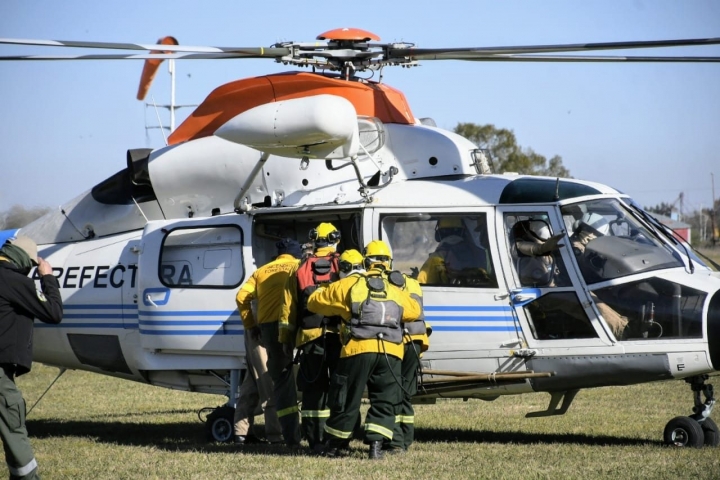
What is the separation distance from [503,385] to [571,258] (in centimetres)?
124

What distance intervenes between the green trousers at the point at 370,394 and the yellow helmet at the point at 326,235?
1.27 meters

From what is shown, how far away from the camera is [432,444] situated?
8844mm


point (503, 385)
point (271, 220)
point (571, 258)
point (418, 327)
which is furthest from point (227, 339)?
point (571, 258)

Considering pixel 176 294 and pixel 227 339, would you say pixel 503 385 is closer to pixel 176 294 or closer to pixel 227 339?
pixel 227 339

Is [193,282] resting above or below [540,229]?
below

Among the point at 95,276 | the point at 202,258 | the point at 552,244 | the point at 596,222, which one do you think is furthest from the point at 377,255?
the point at 95,276

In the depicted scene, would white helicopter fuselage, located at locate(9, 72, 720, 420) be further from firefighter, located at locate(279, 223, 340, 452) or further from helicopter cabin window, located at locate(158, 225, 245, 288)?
firefighter, located at locate(279, 223, 340, 452)

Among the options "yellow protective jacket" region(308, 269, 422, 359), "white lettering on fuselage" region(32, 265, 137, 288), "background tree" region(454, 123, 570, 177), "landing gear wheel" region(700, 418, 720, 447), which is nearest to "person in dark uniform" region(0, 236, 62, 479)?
"yellow protective jacket" region(308, 269, 422, 359)

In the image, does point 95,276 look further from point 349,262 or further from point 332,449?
point 332,449

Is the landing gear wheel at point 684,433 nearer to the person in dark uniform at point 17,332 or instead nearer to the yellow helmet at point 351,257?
the yellow helmet at point 351,257

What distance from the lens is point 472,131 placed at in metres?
45.2

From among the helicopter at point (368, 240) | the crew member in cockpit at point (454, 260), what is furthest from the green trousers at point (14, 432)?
the crew member in cockpit at point (454, 260)

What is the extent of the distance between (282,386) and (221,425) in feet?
3.23

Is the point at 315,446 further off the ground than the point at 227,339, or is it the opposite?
the point at 227,339
